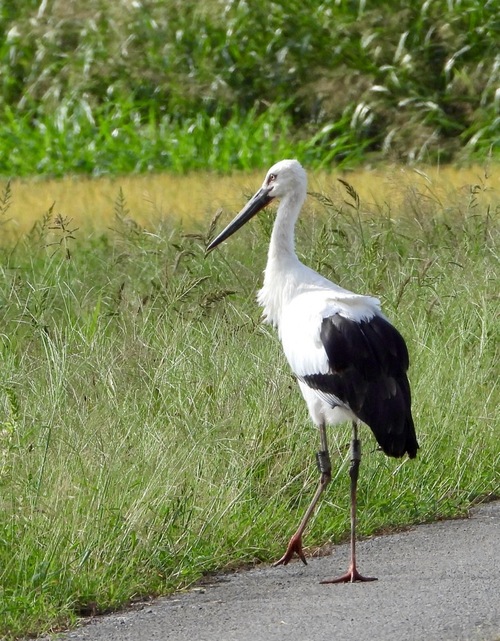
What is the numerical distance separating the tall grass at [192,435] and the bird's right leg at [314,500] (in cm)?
13

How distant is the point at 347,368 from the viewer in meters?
6.21

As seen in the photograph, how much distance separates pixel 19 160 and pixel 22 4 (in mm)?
5520

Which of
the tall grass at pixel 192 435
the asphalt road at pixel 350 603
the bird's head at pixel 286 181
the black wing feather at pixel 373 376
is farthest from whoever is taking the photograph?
the bird's head at pixel 286 181

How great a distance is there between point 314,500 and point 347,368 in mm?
688

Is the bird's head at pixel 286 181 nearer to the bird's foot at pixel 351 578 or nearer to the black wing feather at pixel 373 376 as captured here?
the black wing feather at pixel 373 376

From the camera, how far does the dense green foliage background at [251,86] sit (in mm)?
18906

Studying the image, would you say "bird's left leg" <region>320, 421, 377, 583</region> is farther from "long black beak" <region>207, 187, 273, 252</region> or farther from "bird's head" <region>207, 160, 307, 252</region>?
"long black beak" <region>207, 187, 273, 252</region>

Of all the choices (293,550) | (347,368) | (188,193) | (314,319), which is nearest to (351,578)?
(293,550)

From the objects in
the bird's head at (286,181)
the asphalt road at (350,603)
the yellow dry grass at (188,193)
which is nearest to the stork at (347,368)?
the asphalt road at (350,603)

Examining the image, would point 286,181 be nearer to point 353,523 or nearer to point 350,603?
point 353,523

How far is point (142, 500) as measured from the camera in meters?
6.00

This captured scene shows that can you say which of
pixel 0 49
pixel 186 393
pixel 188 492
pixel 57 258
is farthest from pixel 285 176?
pixel 0 49

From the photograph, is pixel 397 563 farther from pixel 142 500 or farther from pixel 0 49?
pixel 0 49

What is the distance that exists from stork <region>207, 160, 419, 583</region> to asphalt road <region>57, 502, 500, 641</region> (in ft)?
0.59
